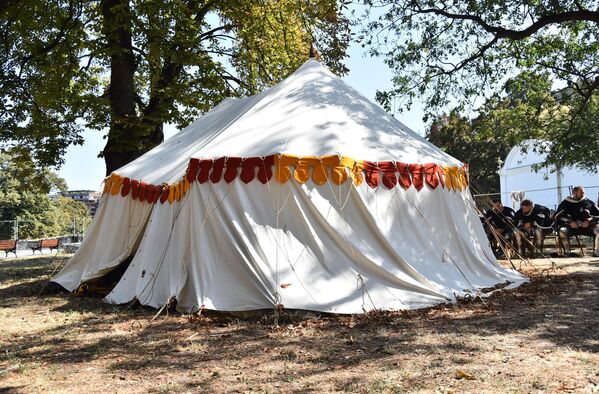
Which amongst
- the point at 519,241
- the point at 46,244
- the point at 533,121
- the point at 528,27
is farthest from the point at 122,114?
the point at 46,244

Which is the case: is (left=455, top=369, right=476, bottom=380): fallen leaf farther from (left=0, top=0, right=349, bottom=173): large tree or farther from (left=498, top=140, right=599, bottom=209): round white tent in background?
(left=498, top=140, right=599, bottom=209): round white tent in background

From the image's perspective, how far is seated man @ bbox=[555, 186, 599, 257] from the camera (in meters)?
11.0

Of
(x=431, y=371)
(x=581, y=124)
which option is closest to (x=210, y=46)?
(x=581, y=124)

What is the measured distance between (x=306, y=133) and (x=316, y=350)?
3.31 meters

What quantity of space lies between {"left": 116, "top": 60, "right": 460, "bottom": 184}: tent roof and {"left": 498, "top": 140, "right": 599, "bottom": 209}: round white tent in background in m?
15.1

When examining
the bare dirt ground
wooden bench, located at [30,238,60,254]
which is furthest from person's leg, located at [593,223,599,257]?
wooden bench, located at [30,238,60,254]

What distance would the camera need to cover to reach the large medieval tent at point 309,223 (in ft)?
20.4

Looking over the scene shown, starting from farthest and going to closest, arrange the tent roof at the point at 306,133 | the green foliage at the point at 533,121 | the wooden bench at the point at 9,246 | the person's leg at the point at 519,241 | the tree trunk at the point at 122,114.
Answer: the wooden bench at the point at 9,246 → the green foliage at the point at 533,121 → the tree trunk at the point at 122,114 → the person's leg at the point at 519,241 → the tent roof at the point at 306,133

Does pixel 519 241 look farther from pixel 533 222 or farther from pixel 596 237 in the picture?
pixel 596 237

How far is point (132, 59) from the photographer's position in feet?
42.5

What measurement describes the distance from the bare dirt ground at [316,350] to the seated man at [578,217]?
15.7ft

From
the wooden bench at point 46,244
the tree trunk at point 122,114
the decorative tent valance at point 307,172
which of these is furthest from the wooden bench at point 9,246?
the decorative tent valance at point 307,172

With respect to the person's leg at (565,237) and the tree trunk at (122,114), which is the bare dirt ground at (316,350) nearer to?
the person's leg at (565,237)

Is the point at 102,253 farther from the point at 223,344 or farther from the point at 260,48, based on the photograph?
the point at 260,48
